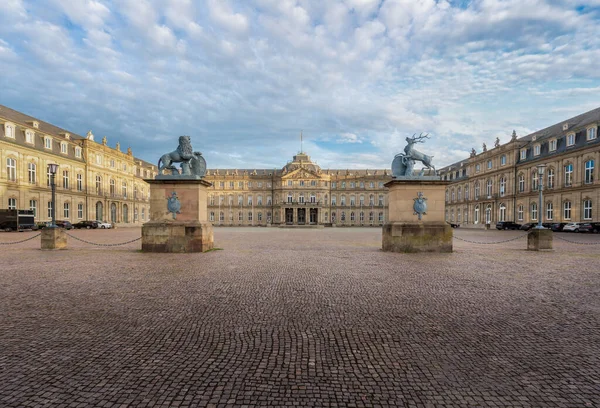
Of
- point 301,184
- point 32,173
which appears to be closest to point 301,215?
point 301,184

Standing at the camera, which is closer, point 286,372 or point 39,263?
point 286,372

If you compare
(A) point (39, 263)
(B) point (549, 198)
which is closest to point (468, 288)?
(A) point (39, 263)

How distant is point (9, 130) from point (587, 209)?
73.6 m

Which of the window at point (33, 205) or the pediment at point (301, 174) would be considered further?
the pediment at point (301, 174)

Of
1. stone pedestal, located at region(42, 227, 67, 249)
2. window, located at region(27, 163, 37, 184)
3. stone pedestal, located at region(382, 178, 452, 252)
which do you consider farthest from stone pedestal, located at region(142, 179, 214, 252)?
window, located at region(27, 163, 37, 184)

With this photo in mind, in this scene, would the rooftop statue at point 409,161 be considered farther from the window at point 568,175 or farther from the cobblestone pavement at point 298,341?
the window at point 568,175

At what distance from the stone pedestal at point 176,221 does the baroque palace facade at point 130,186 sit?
39.3 meters

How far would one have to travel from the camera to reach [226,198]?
96.4 metres

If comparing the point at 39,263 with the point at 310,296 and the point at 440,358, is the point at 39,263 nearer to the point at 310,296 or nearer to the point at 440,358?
the point at 310,296

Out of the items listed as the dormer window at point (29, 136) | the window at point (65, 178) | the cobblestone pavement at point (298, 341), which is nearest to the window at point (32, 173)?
the dormer window at point (29, 136)

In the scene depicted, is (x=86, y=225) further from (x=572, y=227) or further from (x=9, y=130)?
(x=572, y=227)

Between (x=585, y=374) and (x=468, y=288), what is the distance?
3999mm

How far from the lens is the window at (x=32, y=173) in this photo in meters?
43.0

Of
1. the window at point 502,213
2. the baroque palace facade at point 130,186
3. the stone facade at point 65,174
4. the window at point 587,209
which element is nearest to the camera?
the window at point 587,209
